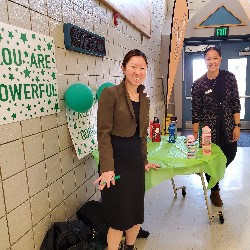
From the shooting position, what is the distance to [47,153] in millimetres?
1994

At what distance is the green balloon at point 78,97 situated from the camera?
2.10 metres

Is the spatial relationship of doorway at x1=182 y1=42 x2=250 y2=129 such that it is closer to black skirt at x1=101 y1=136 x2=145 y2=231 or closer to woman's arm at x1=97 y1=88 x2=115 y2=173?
black skirt at x1=101 y1=136 x2=145 y2=231

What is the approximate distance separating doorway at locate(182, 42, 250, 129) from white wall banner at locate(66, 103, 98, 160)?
16.7ft

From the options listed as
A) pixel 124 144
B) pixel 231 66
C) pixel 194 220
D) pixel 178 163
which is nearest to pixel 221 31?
pixel 231 66

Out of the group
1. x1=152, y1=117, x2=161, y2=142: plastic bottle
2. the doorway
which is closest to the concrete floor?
x1=152, y1=117, x2=161, y2=142: plastic bottle

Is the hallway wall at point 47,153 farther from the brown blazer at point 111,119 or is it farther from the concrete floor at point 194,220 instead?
the concrete floor at point 194,220

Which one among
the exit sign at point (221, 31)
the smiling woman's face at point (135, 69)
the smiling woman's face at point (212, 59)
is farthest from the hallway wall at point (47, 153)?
the exit sign at point (221, 31)

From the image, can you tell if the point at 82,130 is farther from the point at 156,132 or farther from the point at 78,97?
the point at 156,132

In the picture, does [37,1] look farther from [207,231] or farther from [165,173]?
[207,231]

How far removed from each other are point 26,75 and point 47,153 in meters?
0.60

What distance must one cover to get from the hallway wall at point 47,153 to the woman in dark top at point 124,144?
462mm

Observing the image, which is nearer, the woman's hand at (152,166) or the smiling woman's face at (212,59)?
the woman's hand at (152,166)

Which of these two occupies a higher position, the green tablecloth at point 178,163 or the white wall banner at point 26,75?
the white wall banner at point 26,75

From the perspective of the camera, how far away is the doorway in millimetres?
7277
